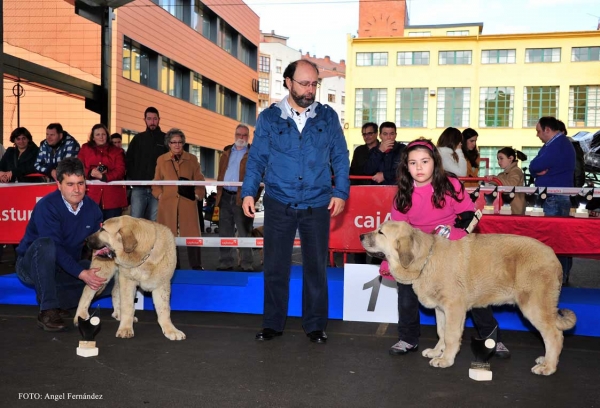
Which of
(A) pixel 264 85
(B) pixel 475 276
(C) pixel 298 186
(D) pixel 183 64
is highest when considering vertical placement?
(A) pixel 264 85

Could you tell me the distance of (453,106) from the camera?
4878 centimetres

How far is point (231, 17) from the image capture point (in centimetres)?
3878

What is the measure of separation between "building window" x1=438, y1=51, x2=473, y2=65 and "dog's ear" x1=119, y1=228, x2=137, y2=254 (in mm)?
46688

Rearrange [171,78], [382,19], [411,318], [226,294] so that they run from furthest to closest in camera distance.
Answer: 1. [382,19]
2. [171,78]
3. [226,294]
4. [411,318]

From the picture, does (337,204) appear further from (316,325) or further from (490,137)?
(490,137)

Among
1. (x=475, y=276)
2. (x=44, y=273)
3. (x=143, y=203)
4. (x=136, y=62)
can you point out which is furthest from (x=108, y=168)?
(x=136, y=62)

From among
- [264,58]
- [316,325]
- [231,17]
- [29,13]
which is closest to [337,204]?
[316,325]

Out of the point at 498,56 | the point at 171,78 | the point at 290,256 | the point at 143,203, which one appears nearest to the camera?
the point at 290,256

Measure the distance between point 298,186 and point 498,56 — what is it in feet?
154

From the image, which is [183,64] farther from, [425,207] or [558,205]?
[425,207]

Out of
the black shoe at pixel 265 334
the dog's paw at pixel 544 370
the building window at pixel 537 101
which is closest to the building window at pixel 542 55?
the building window at pixel 537 101

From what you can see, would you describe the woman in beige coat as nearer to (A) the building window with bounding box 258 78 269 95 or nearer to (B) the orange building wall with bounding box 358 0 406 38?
(B) the orange building wall with bounding box 358 0 406 38

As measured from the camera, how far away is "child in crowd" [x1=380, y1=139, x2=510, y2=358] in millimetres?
4945

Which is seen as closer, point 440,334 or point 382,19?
point 440,334
